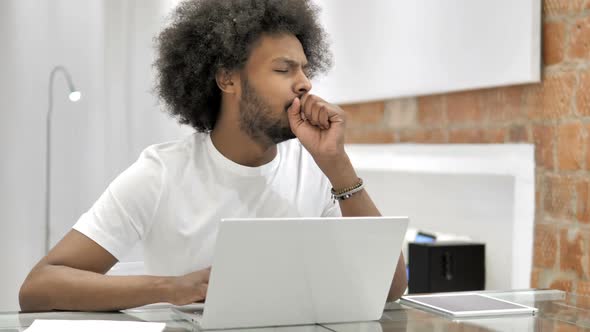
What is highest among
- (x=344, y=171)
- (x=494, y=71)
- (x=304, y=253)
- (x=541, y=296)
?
(x=494, y=71)

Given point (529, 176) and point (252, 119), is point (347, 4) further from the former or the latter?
point (252, 119)

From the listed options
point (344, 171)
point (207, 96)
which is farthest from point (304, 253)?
point (207, 96)

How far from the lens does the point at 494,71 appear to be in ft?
8.77

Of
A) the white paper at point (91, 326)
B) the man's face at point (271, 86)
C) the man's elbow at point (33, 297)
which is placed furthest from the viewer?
the man's face at point (271, 86)

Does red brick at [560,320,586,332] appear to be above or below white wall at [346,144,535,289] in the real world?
below

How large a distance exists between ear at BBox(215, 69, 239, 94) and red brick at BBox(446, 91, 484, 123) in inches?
52.4

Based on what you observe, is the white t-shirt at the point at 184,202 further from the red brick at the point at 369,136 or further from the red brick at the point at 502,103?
the red brick at the point at 369,136

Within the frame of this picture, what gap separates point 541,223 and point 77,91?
165 cm

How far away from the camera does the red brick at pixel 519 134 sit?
2.65m

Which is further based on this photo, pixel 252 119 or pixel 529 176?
pixel 529 176

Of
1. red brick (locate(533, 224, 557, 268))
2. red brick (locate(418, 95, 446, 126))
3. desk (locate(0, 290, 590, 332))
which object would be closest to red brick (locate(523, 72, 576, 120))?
red brick (locate(533, 224, 557, 268))

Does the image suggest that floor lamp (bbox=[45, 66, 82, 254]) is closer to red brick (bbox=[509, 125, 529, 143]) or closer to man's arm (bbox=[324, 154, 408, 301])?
man's arm (bbox=[324, 154, 408, 301])

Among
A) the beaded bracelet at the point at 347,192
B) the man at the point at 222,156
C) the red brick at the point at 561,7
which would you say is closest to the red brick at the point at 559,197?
the red brick at the point at 561,7

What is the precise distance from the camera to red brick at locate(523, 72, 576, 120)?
2.44 metres
